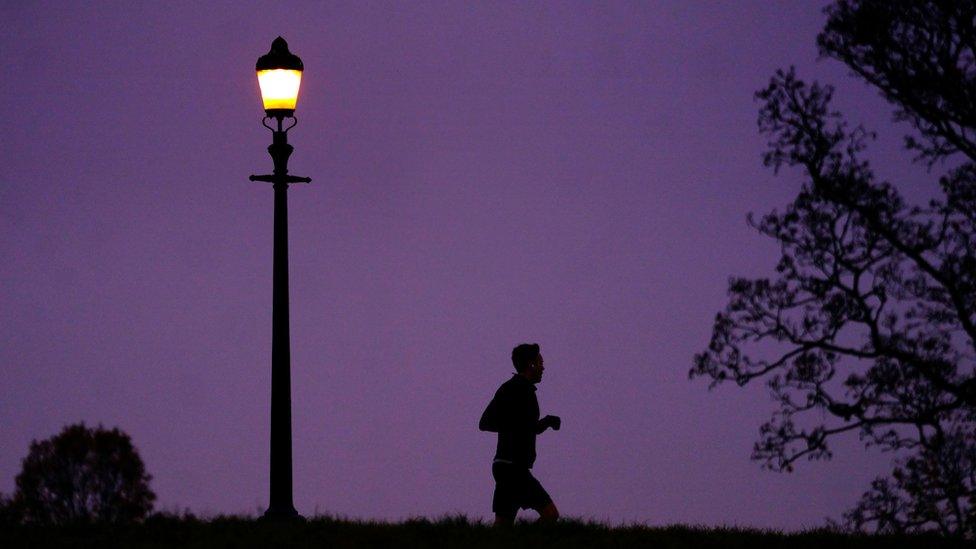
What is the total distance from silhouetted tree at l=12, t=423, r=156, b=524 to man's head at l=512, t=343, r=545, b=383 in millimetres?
32128

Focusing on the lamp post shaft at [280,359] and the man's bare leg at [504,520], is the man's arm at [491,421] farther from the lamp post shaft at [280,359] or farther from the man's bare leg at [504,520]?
the lamp post shaft at [280,359]

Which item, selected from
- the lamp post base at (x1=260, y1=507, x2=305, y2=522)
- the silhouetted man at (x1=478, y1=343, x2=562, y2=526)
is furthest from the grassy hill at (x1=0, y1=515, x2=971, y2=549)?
the silhouetted man at (x1=478, y1=343, x2=562, y2=526)

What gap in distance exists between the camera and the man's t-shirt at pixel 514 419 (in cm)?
1218

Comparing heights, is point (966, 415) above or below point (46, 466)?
below

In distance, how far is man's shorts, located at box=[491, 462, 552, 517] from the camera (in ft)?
40.5

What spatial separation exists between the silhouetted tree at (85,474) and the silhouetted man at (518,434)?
31669 mm

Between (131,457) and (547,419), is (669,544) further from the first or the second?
(131,457)

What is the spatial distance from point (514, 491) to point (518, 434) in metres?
0.57

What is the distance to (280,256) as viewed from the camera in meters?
12.7

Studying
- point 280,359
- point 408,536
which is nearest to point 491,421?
point 408,536

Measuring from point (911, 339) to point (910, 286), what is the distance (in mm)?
797

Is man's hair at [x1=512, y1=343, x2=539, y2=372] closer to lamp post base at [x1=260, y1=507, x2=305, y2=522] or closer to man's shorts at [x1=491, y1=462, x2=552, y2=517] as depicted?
man's shorts at [x1=491, y1=462, x2=552, y2=517]

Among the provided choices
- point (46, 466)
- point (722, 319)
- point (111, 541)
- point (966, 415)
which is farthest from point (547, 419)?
point (46, 466)

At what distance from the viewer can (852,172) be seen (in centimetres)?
1950
